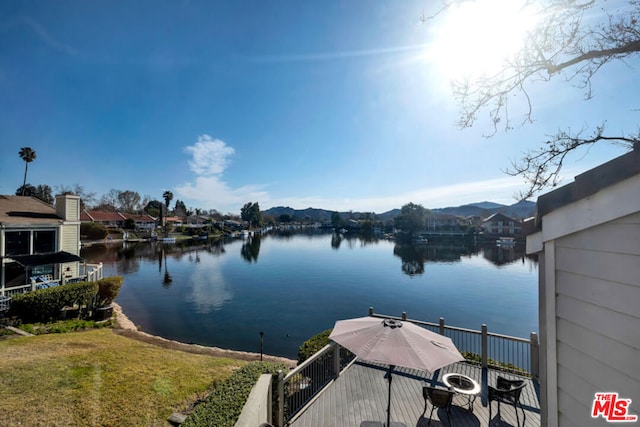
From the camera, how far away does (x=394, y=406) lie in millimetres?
5316

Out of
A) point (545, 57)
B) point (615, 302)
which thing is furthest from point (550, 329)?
point (545, 57)

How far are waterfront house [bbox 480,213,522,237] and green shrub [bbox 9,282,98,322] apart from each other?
8306 centimetres

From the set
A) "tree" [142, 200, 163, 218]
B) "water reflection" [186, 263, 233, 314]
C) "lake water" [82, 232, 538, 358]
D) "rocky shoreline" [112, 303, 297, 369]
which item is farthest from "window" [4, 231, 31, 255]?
"tree" [142, 200, 163, 218]

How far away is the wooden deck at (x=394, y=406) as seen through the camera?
487cm

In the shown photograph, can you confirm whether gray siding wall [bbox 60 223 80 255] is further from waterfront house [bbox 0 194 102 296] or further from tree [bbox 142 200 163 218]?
tree [bbox 142 200 163 218]

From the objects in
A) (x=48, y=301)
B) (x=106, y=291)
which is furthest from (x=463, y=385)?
(x=106, y=291)

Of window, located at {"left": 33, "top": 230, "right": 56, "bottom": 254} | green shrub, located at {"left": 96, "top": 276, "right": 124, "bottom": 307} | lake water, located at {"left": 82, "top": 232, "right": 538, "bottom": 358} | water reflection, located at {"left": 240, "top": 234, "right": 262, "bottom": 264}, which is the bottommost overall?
lake water, located at {"left": 82, "top": 232, "right": 538, "bottom": 358}

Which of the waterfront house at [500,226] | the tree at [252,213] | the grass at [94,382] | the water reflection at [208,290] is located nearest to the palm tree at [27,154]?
the water reflection at [208,290]

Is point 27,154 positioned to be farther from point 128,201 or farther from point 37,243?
point 128,201

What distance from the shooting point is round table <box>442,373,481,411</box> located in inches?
196

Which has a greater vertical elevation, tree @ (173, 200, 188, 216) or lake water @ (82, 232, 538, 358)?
tree @ (173, 200, 188, 216)

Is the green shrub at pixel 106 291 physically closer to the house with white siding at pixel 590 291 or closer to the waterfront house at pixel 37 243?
the waterfront house at pixel 37 243

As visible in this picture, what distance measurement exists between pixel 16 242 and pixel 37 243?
0.82m

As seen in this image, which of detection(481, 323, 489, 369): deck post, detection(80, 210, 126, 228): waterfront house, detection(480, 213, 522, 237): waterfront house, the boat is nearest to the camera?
detection(481, 323, 489, 369): deck post
